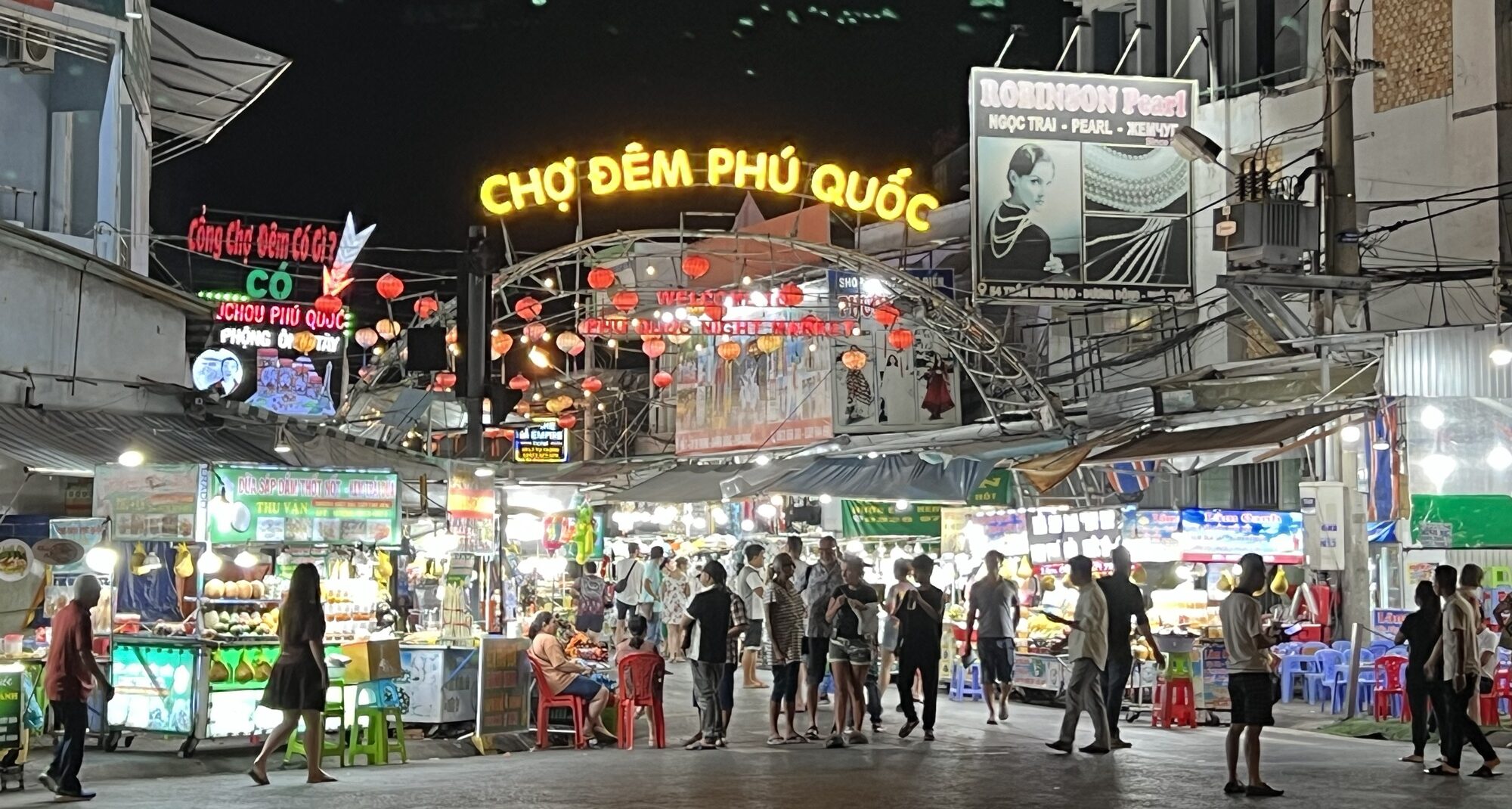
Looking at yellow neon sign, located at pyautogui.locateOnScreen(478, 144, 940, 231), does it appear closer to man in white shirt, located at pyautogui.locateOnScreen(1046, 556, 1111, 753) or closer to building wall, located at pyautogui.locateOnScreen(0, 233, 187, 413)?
building wall, located at pyautogui.locateOnScreen(0, 233, 187, 413)

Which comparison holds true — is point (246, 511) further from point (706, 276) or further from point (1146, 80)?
point (706, 276)

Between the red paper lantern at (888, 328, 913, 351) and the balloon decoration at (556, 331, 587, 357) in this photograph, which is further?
the balloon decoration at (556, 331, 587, 357)

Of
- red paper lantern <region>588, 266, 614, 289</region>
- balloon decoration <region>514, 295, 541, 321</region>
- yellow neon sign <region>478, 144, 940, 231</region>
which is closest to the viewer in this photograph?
yellow neon sign <region>478, 144, 940, 231</region>

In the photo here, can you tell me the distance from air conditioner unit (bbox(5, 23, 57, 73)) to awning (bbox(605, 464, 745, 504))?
11802 mm

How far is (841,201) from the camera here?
23328 millimetres

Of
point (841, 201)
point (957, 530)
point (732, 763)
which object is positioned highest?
point (841, 201)

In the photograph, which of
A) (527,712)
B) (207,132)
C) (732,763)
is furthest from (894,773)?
(207,132)

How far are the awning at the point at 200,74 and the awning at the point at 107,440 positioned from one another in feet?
23.7

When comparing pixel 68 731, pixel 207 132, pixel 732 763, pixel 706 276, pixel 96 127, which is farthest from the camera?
pixel 706 276

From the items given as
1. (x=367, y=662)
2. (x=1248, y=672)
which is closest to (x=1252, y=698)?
(x=1248, y=672)

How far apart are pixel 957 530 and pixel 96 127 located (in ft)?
43.0

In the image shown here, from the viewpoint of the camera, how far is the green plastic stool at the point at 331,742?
49.1ft

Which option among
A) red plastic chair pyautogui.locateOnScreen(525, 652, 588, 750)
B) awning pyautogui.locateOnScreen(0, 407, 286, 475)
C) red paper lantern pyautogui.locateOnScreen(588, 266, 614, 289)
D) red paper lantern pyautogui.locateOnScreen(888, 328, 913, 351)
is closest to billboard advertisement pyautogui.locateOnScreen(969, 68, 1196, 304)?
red paper lantern pyautogui.locateOnScreen(888, 328, 913, 351)

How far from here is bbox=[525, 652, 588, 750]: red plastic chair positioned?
17031 mm
